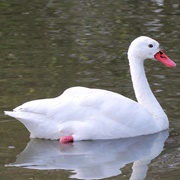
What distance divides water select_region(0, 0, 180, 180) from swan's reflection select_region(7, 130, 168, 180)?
0.07 feet

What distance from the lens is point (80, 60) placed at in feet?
45.4

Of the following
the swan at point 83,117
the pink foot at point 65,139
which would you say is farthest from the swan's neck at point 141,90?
the pink foot at point 65,139

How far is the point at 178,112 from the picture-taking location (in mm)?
11484

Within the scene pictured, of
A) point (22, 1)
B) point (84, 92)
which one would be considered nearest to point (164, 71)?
point (84, 92)

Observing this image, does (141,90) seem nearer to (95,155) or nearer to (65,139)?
(65,139)

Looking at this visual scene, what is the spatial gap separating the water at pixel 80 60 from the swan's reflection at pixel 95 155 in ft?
0.07

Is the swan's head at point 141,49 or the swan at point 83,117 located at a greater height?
the swan's head at point 141,49

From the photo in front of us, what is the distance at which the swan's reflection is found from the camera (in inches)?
375

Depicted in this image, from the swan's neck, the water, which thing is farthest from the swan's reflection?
the swan's neck

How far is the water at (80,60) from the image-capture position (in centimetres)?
992

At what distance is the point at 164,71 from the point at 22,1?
19.8 feet

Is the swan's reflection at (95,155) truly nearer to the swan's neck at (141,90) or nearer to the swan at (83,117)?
the swan at (83,117)

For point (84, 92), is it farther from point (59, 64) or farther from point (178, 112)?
point (59, 64)

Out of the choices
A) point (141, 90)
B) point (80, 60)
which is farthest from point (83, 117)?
point (80, 60)
